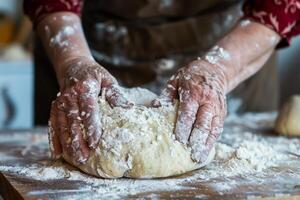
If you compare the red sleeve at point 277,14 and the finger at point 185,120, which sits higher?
the red sleeve at point 277,14

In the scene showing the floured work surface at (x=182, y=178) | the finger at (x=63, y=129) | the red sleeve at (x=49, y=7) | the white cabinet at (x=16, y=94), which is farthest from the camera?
the white cabinet at (x=16, y=94)

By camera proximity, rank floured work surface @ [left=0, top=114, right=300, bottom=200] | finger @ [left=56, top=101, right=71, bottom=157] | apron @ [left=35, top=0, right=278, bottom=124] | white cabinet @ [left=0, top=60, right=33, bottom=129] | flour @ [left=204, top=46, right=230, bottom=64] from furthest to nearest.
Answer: white cabinet @ [left=0, top=60, right=33, bottom=129] < apron @ [left=35, top=0, right=278, bottom=124] < flour @ [left=204, top=46, right=230, bottom=64] < finger @ [left=56, top=101, right=71, bottom=157] < floured work surface @ [left=0, top=114, right=300, bottom=200]

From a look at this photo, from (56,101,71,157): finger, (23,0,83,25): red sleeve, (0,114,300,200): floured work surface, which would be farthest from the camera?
(23,0,83,25): red sleeve

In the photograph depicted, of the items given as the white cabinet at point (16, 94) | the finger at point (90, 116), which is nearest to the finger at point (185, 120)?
the finger at point (90, 116)

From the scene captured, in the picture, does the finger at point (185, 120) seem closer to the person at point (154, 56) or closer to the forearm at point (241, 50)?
the person at point (154, 56)

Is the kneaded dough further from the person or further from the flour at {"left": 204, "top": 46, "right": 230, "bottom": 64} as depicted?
the flour at {"left": 204, "top": 46, "right": 230, "bottom": 64}

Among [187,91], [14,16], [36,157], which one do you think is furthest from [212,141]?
[14,16]

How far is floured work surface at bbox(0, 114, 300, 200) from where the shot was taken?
2.69ft

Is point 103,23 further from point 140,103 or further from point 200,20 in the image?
point 140,103

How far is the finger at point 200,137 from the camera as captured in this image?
92 cm

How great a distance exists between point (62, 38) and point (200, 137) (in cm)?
36

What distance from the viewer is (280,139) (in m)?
1.21

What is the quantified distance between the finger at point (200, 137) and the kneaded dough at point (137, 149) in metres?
0.01

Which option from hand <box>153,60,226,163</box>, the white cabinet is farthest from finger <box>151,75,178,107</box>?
the white cabinet
